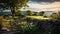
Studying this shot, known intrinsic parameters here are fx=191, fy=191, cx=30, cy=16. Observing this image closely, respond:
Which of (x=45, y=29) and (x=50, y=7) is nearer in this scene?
(x=45, y=29)

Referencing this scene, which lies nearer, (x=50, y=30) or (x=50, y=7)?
(x=50, y=30)

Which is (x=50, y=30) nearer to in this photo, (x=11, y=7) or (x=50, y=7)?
(x=11, y=7)

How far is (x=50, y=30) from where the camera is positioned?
8617 mm

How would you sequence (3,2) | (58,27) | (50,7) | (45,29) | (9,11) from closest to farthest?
(58,27), (45,29), (3,2), (9,11), (50,7)

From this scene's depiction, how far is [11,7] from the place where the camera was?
51.9ft

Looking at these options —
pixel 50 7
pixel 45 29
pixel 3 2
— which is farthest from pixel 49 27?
pixel 50 7

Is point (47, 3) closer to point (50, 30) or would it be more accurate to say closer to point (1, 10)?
point (1, 10)

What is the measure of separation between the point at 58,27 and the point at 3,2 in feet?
24.6

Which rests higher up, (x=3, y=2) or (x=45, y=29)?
(x=3, y=2)

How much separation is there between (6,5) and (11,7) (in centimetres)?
60

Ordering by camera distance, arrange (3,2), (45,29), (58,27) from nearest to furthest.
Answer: (58,27)
(45,29)
(3,2)

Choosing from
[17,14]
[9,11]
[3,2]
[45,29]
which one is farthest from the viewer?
[9,11]

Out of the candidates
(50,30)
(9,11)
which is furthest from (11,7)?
(50,30)

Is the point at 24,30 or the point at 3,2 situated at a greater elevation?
the point at 3,2
